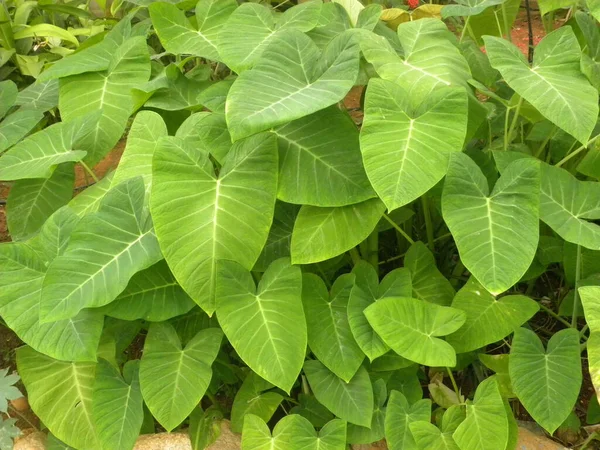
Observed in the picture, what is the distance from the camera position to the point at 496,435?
157 centimetres

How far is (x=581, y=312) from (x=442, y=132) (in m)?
0.76

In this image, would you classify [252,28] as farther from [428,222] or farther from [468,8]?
[428,222]

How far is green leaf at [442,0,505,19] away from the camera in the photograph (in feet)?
5.89

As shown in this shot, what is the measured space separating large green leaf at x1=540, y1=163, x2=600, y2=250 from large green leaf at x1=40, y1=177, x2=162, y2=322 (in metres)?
0.91

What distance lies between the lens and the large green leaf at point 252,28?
1.77m

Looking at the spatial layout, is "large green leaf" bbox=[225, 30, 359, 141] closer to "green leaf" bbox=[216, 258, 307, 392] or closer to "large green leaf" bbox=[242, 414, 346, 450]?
"green leaf" bbox=[216, 258, 307, 392]

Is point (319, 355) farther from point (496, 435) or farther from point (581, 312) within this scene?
point (581, 312)

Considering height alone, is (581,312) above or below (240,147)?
below

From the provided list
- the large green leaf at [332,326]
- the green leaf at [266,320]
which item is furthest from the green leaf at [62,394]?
the large green leaf at [332,326]

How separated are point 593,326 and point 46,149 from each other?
4.76 feet

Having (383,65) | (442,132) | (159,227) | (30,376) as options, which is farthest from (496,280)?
(30,376)

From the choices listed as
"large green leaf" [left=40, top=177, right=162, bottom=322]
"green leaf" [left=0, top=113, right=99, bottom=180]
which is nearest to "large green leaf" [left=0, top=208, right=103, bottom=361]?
"large green leaf" [left=40, top=177, right=162, bottom=322]

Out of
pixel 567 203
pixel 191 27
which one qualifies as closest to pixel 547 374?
pixel 567 203

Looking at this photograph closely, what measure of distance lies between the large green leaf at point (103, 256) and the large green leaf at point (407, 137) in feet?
1.75
